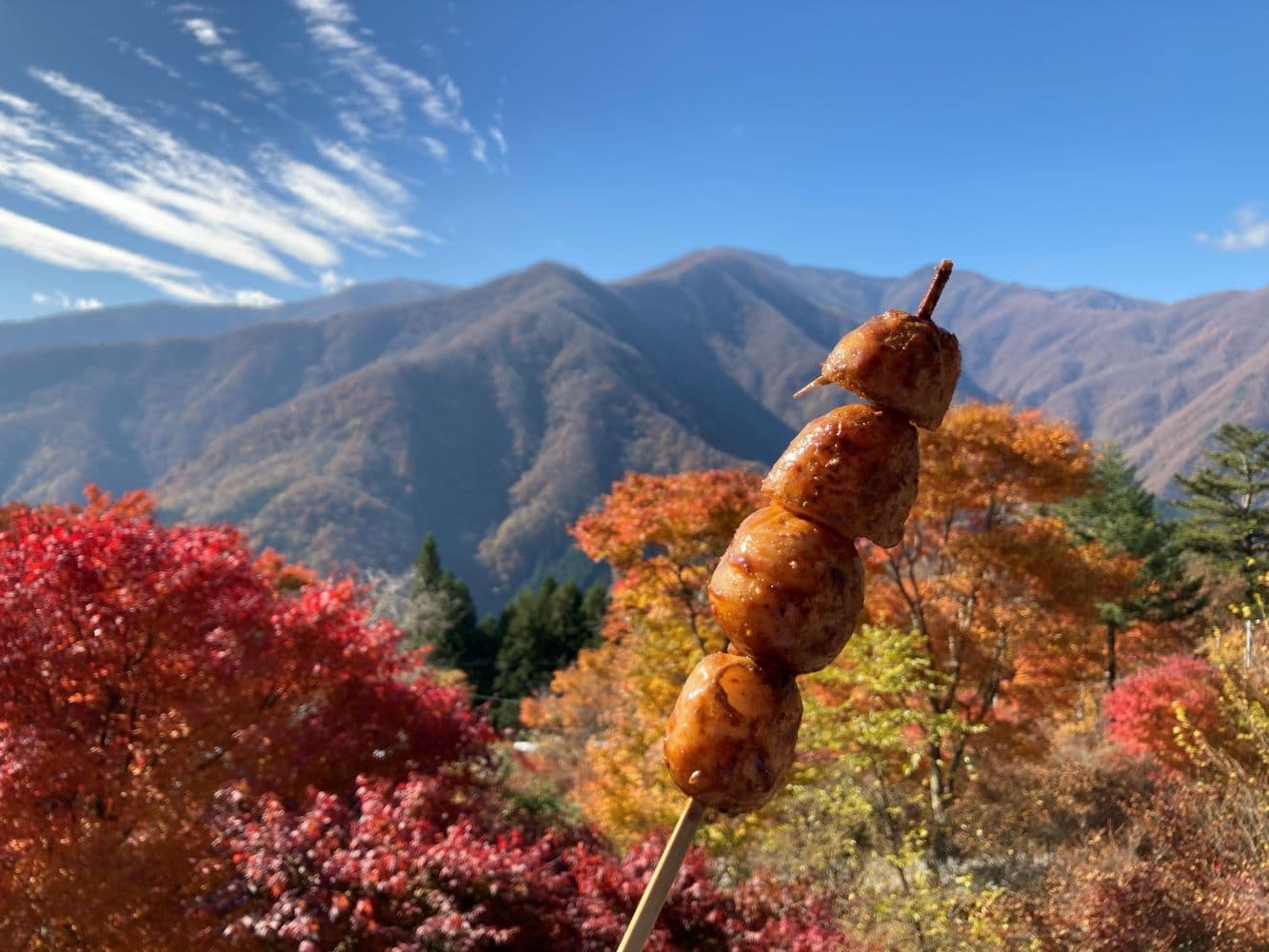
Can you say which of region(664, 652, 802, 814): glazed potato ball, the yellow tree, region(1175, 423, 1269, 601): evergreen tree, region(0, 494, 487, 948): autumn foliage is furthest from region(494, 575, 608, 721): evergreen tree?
region(664, 652, 802, 814): glazed potato ball

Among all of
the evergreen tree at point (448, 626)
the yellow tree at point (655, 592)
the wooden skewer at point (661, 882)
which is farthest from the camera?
the evergreen tree at point (448, 626)

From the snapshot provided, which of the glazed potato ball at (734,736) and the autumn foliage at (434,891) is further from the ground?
the glazed potato ball at (734,736)

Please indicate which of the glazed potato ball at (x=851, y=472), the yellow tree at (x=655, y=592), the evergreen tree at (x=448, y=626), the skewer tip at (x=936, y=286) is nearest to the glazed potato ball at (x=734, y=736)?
the glazed potato ball at (x=851, y=472)

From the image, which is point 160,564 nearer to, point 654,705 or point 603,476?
point 654,705

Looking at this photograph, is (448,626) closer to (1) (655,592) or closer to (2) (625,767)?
(2) (625,767)

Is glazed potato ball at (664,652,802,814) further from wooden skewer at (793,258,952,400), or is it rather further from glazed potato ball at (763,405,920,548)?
wooden skewer at (793,258,952,400)

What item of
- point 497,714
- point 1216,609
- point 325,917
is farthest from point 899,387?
point 497,714

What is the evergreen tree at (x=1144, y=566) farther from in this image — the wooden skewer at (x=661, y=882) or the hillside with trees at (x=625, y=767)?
the wooden skewer at (x=661, y=882)
